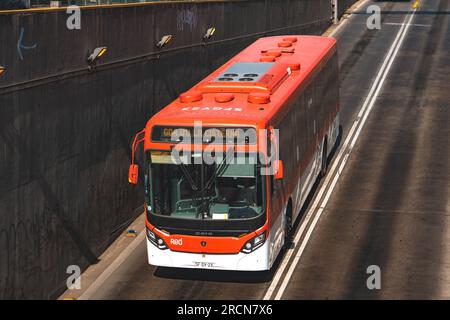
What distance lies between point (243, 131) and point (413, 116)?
670 inches

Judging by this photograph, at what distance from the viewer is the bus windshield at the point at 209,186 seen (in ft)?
59.2

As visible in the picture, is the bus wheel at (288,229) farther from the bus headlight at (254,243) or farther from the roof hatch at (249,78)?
Answer: the roof hatch at (249,78)

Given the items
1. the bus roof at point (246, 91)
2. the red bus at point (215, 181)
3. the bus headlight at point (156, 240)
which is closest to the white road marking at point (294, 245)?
the red bus at point (215, 181)

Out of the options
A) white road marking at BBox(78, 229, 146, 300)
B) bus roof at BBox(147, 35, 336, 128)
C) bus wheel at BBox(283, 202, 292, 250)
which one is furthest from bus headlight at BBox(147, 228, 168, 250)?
bus wheel at BBox(283, 202, 292, 250)

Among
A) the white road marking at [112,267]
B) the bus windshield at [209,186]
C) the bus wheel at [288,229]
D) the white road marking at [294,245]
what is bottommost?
the white road marking at [112,267]

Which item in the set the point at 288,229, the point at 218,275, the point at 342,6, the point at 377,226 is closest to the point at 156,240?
the point at 218,275

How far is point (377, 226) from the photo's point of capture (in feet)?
74.5

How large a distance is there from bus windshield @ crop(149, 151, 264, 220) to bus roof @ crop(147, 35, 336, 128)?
818 mm

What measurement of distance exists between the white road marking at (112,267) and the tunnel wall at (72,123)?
557 mm

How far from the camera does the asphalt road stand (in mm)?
19109

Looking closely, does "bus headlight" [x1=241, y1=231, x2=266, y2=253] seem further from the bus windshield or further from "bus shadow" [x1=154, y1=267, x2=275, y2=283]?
"bus shadow" [x1=154, y1=267, x2=275, y2=283]
